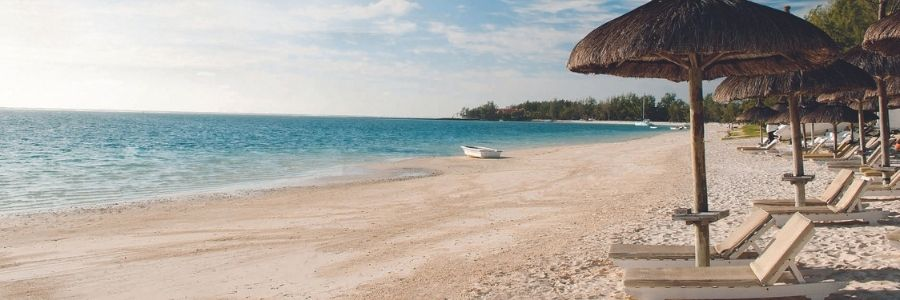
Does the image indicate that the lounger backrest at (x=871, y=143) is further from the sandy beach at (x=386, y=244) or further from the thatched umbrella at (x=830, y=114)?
the sandy beach at (x=386, y=244)

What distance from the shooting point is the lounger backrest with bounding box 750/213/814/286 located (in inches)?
191

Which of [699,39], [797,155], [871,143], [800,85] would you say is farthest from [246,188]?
[871,143]

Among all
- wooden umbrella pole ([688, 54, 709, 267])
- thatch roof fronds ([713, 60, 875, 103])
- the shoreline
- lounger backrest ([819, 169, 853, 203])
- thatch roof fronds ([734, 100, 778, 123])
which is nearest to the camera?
wooden umbrella pole ([688, 54, 709, 267])

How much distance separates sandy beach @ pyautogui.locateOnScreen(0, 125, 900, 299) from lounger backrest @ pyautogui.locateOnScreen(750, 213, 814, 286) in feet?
2.86

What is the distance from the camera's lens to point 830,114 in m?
15.8

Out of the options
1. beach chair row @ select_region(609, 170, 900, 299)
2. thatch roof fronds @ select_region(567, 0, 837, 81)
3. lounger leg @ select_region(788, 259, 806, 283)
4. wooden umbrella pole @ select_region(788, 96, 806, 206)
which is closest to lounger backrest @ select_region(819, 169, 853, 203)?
wooden umbrella pole @ select_region(788, 96, 806, 206)

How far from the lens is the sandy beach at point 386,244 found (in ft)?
21.8

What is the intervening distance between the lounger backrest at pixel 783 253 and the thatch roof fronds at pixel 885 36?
3942mm

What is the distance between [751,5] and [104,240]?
381 inches

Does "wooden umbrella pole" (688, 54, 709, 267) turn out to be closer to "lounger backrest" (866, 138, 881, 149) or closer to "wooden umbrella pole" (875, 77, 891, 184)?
"wooden umbrella pole" (875, 77, 891, 184)

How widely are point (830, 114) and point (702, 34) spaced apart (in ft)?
44.3

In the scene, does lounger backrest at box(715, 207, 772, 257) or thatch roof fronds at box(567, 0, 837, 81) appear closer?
thatch roof fronds at box(567, 0, 837, 81)

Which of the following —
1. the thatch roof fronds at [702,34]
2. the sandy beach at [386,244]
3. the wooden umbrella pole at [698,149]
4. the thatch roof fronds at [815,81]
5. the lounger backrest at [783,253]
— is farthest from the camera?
the thatch roof fronds at [815,81]

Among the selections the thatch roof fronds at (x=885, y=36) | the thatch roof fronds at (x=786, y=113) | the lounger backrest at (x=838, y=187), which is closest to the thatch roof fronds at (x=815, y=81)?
the thatch roof fronds at (x=885, y=36)
